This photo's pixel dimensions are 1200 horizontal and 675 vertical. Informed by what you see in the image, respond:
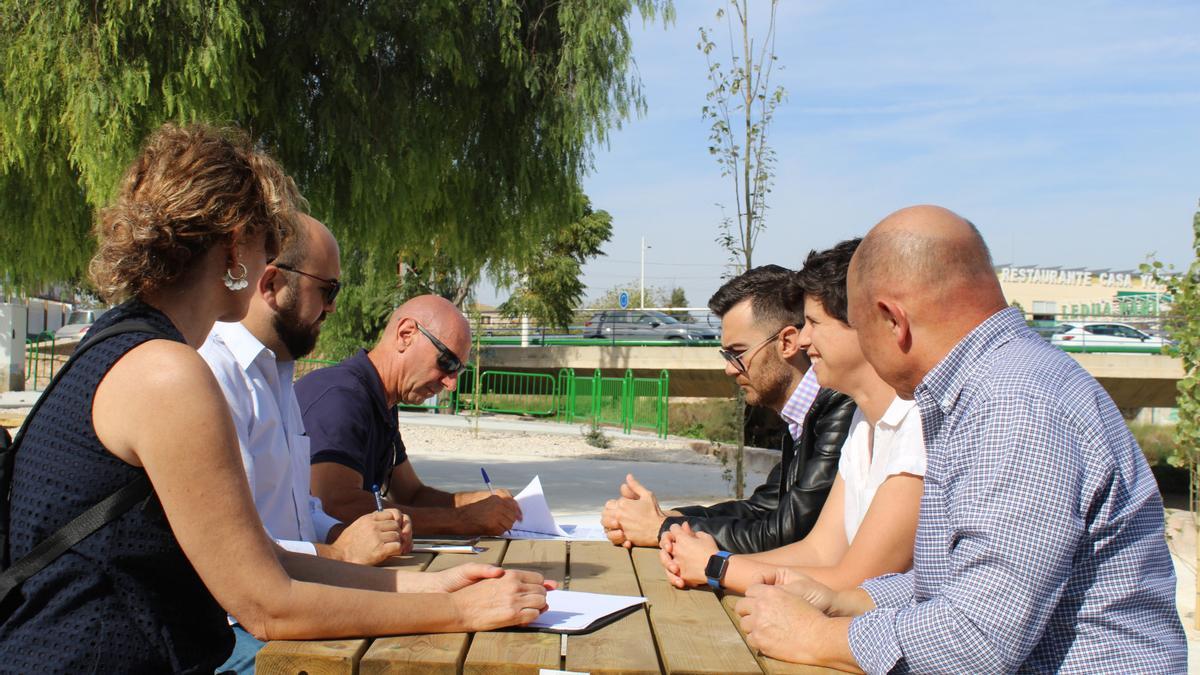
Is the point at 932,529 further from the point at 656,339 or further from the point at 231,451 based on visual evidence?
the point at 656,339

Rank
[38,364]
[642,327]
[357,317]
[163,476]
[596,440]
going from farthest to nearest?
[642,327] < [357,317] < [38,364] < [596,440] < [163,476]

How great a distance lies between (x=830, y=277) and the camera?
3428 millimetres

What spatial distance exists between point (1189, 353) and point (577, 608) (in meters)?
6.04

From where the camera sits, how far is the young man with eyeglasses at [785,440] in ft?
11.7

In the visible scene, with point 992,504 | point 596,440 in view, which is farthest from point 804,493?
point 596,440

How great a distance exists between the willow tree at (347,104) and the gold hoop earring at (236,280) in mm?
6027

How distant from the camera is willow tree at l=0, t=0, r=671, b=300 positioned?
311 inches

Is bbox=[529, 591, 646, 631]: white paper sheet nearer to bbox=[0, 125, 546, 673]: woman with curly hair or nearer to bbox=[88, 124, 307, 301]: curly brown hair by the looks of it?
bbox=[0, 125, 546, 673]: woman with curly hair

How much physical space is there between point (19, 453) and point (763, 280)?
9.61 feet

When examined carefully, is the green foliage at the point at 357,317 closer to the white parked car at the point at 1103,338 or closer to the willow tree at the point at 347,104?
the willow tree at the point at 347,104

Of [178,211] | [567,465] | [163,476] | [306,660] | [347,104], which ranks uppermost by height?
[347,104]

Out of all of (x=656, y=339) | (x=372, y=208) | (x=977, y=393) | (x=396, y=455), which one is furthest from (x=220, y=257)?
(x=656, y=339)

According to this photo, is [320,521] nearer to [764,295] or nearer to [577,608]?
[577,608]

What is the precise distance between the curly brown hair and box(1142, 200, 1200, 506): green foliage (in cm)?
654
